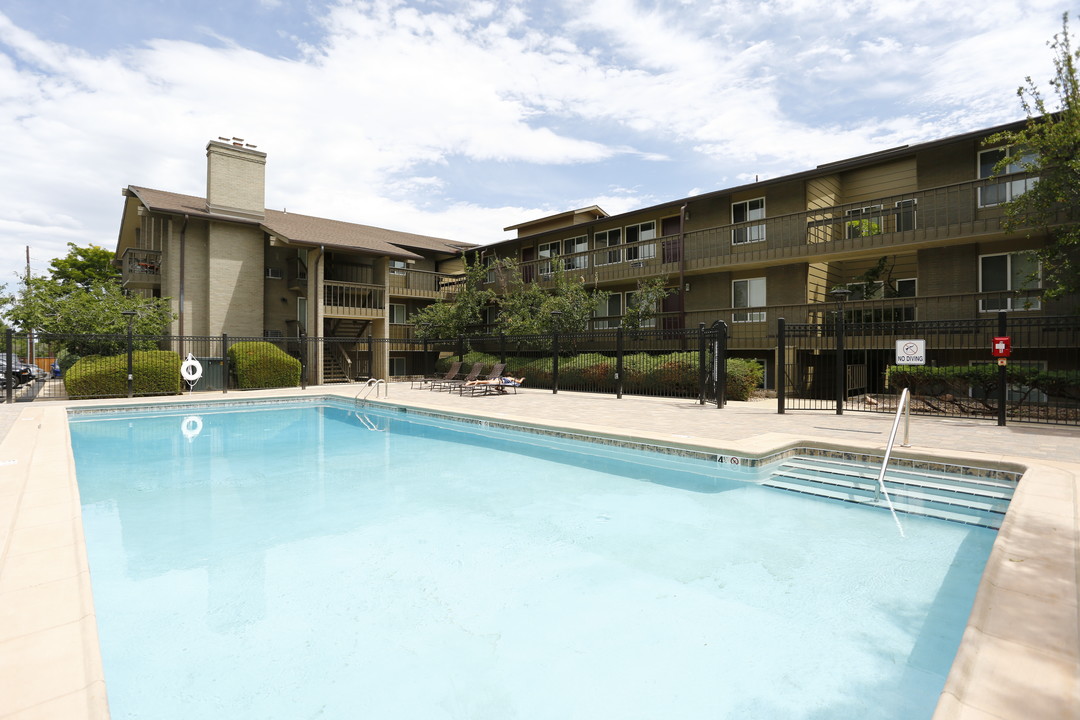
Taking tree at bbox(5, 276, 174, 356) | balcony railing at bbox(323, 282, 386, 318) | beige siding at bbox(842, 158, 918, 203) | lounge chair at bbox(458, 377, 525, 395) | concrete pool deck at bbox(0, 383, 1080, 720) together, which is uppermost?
beige siding at bbox(842, 158, 918, 203)

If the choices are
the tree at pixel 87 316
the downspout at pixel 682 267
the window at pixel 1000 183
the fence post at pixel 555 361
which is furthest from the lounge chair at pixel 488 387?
the window at pixel 1000 183

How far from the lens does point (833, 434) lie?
925 centimetres

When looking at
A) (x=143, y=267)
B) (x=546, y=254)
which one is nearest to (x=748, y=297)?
(x=546, y=254)

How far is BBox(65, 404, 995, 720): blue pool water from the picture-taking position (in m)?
2.93

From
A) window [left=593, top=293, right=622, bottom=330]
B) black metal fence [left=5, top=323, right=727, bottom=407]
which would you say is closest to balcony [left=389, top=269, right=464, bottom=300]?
black metal fence [left=5, top=323, right=727, bottom=407]

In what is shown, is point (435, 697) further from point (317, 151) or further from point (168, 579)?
point (317, 151)

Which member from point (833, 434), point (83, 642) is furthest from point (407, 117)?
point (83, 642)

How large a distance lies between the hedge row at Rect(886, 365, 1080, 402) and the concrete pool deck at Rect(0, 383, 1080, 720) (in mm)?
2037

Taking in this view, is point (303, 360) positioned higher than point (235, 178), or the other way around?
point (235, 178)

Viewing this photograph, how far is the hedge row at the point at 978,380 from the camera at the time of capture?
11.1 m

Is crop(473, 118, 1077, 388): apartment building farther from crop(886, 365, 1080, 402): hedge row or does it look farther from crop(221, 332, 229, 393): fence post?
crop(221, 332, 229, 393): fence post

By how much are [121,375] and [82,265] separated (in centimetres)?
3038

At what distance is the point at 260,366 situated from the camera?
19844 mm

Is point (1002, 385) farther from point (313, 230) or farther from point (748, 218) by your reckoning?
point (313, 230)
